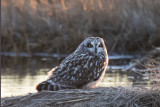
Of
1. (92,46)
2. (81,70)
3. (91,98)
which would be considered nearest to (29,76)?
(92,46)

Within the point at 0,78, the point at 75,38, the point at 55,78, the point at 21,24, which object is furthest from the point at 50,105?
the point at 21,24

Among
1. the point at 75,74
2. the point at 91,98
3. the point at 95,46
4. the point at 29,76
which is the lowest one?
the point at 91,98

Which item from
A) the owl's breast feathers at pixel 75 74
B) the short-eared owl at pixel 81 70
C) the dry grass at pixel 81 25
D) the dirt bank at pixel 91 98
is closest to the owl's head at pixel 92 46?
the short-eared owl at pixel 81 70

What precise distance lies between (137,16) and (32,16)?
3842mm

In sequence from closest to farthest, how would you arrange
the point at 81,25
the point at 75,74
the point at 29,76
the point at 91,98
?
the point at 91,98
the point at 75,74
the point at 29,76
the point at 81,25

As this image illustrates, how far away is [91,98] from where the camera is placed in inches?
247

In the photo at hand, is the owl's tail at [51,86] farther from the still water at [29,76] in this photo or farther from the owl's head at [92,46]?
the still water at [29,76]

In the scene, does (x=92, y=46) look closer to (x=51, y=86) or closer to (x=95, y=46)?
(x=95, y=46)

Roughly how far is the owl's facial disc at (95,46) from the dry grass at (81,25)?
516cm

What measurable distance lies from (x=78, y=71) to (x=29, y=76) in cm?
361

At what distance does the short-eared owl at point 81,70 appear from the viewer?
6484 mm

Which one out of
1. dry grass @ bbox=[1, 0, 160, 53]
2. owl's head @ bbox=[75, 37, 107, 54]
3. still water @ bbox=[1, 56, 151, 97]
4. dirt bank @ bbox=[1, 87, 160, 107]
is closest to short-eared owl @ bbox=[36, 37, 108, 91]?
owl's head @ bbox=[75, 37, 107, 54]

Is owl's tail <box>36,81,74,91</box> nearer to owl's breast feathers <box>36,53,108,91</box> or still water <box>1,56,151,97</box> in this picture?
owl's breast feathers <box>36,53,108,91</box>

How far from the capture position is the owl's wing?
647 cm
